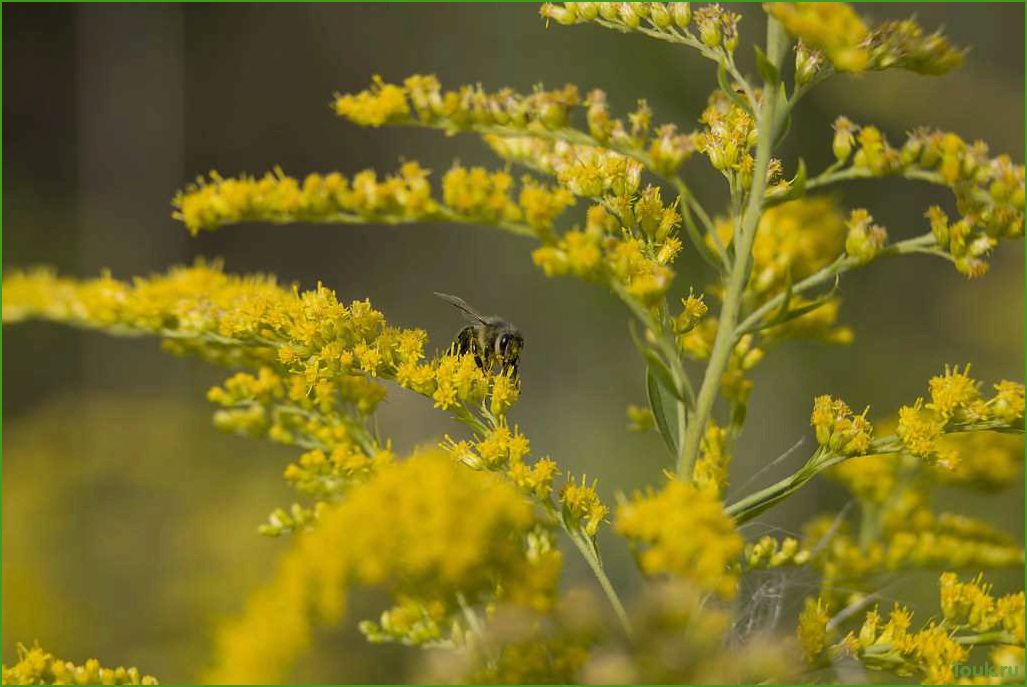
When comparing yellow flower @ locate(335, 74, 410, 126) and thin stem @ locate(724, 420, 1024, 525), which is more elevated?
yellow flower @ locate(335, 74, 410, 126)

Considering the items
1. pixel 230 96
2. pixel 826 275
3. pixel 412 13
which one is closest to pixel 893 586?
pixel 826 275

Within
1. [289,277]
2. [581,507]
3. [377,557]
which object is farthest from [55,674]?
[289,277]

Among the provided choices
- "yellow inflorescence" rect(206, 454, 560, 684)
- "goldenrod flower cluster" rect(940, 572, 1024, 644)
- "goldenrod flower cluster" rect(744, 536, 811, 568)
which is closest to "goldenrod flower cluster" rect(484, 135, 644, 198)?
"yellow inflorescence" rect(206, 454, 560, 684)

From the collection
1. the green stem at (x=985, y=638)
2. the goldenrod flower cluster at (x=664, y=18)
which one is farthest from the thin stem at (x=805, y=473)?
the goldenrod flower cluster at (x=664, y=18)

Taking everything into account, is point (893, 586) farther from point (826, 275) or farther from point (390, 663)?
point (390, 663)

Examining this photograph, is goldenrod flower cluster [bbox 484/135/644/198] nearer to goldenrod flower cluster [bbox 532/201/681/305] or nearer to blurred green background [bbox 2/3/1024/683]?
goldenrod flower cluster [bbox 532/201/681/305]
